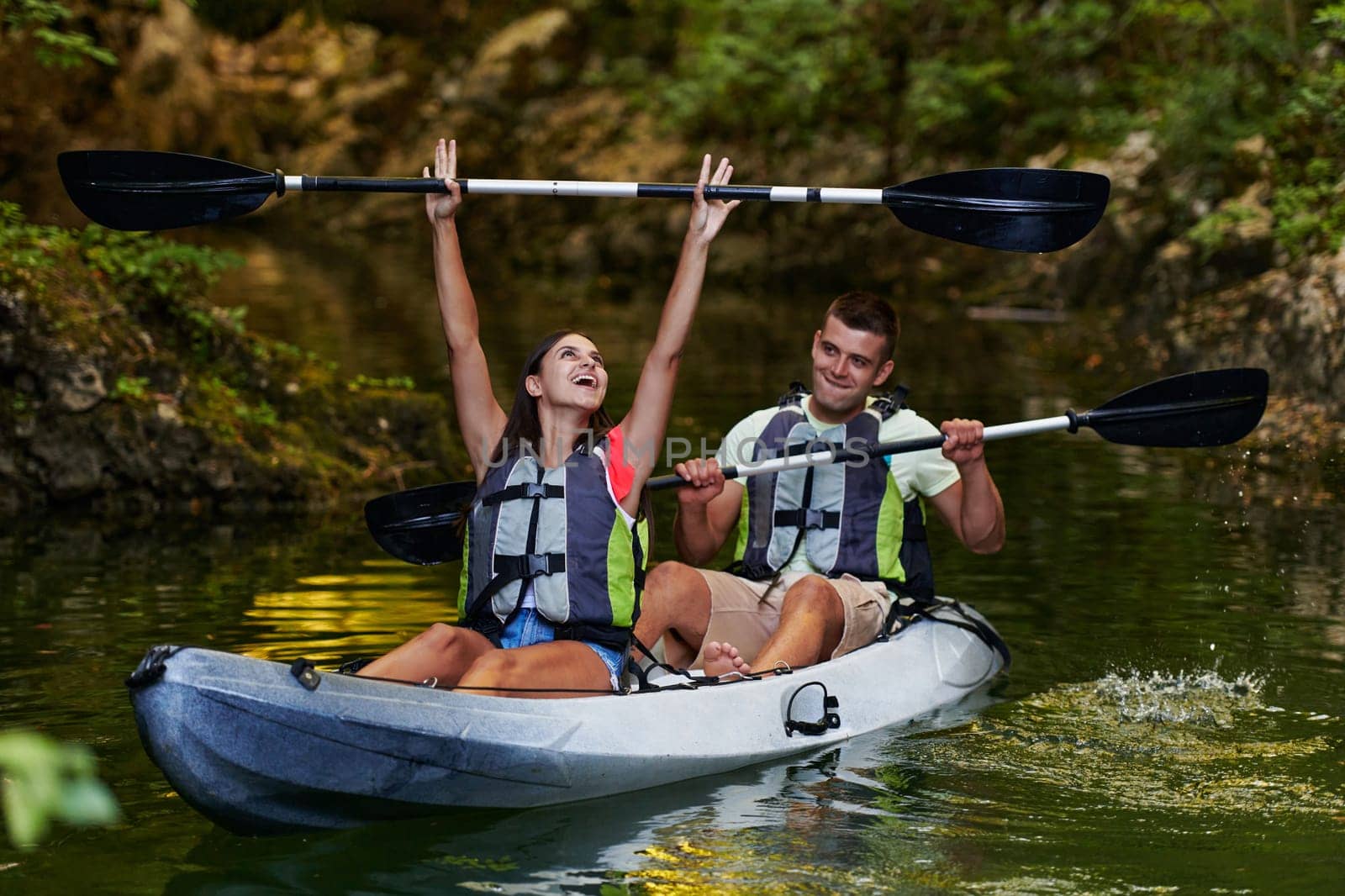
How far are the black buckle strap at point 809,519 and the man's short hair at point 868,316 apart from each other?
0.49m

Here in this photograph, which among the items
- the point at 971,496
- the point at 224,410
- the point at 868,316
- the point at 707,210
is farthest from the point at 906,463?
the point at 224,410

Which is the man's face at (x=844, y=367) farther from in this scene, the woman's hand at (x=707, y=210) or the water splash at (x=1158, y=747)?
the water splash at (x=1158, y=747)

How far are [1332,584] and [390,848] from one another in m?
4.09

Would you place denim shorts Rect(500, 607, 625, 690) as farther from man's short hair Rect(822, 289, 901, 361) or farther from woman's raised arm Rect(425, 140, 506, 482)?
Result: man's short hair Rect(822, 289, 901, 361)

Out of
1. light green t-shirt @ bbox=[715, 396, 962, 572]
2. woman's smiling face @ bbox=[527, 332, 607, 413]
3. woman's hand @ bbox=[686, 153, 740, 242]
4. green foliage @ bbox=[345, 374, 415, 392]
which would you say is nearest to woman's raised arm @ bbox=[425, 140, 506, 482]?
woman's smiling face @ bbox=[527, 332, 607, 413]

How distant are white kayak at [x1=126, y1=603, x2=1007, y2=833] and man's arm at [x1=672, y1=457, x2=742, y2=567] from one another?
53cm

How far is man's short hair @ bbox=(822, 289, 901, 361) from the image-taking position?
465 cm

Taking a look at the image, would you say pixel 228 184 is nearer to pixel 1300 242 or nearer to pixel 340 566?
pixel 340 566

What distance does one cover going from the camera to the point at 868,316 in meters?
4.67

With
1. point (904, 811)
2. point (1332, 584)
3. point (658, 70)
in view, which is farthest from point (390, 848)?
Answer: point (658, 70)

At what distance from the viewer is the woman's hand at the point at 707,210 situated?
3965 mm

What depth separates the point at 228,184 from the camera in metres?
4.58

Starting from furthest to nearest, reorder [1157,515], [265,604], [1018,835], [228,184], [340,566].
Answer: [1157,515] < [340,566] < [265,604] < [228,184] < [1018,835]

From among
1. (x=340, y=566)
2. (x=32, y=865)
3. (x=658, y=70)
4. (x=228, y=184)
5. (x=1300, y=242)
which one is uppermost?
(x=658, y=70)
